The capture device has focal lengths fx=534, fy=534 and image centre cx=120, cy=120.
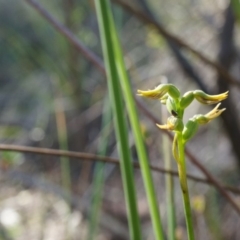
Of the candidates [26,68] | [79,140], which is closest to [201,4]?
[79,140]

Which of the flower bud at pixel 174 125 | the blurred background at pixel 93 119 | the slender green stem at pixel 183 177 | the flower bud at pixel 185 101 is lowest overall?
the slender green stem at pixel 183 177

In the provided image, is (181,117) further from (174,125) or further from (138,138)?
(138,138)

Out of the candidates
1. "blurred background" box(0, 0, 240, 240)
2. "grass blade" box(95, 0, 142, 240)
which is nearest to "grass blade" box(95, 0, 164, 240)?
"grass blade" box(95, 0, 142, 240)

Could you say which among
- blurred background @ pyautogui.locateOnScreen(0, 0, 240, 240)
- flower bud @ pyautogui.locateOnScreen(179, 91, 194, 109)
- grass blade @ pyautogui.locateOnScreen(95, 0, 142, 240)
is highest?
blurred background @ pyautogui.locateOnScreen(0, 0, 240, 240)

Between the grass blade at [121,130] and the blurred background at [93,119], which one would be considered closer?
the grass blade at [121,130]

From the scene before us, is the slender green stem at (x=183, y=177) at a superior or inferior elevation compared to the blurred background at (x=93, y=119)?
inferior

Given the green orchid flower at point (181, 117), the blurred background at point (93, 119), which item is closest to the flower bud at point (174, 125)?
the green orchid flower at point (181, 117)

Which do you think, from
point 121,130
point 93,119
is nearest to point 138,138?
point 121,130

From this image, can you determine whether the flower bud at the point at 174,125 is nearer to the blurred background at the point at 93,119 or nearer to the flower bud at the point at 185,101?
the flower bud at the point at 185,101

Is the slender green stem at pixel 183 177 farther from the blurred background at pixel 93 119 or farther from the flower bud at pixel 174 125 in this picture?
the blurred background at pixel 93 119

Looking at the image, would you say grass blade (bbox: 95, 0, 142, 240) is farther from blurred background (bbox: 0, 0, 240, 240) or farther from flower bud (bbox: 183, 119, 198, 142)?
blurred background (bbox: 0, 0, 240, 240)
